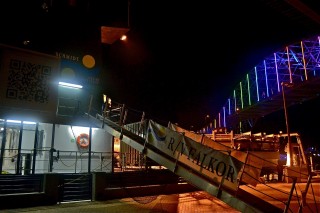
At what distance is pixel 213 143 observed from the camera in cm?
1162

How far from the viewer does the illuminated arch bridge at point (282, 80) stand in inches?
1295

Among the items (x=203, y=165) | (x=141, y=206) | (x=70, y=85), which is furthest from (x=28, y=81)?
(x=203, y=165)

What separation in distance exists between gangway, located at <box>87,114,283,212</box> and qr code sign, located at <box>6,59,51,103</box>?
4.35 metres

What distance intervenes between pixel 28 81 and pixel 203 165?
790 centimetres

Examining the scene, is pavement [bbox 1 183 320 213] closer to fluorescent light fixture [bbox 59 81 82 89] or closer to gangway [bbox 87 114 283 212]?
gangway [bbox 87 114 283 212]

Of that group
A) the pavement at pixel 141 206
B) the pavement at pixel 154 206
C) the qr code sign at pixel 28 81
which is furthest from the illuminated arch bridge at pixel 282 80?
the qr code sign at pixel 28 81

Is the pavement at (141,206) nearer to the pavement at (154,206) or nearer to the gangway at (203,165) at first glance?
the pavement at (154,206)

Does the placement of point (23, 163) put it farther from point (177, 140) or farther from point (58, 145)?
point (177, 140)

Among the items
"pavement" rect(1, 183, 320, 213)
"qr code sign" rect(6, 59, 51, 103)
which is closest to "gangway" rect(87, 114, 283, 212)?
"pavement" rect(1, 183, 320, 213)

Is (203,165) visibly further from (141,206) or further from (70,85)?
(70,85)

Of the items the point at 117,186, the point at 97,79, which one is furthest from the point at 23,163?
the point at 97,79

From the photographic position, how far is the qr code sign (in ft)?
36.7

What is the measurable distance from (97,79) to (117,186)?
21.9 feet

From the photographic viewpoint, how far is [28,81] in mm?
11414
